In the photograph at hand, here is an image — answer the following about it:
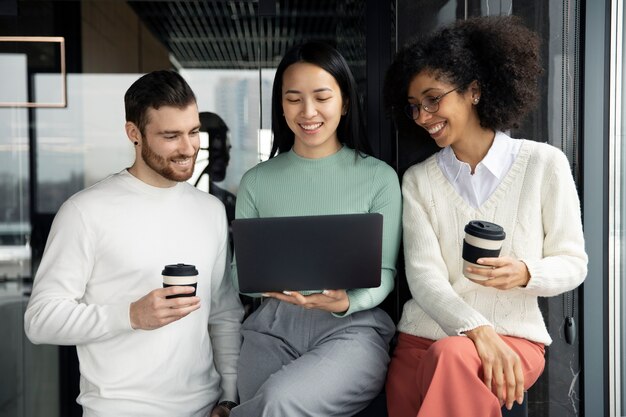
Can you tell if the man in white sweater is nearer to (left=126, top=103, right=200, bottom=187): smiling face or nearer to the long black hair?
(left=126, top=103, right=200, bottom=187): smiling face

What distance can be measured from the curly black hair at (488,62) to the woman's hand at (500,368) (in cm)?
80

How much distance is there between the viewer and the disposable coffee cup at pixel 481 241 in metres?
2.03

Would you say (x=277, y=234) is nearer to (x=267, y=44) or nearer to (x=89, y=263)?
(x=89, y=263)

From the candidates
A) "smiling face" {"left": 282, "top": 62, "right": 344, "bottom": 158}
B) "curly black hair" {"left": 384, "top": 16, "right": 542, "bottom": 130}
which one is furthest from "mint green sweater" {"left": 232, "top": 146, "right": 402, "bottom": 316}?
"curly black hair" {"left": 384, "top": 16, "right": 542, "bottom": 130}

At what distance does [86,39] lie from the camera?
132 inches

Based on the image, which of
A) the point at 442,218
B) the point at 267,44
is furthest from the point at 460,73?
the point at 267,44

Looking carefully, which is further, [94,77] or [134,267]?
[94,77]

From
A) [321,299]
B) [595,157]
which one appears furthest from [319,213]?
[595,157]

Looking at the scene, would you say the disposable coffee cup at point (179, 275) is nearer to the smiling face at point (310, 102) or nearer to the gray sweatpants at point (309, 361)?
the gray sweatpants at point (309, 361)

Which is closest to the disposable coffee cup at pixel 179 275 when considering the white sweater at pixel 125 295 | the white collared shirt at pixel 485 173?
the white sweater at pixel 125 295

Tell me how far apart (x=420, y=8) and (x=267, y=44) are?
82 cm

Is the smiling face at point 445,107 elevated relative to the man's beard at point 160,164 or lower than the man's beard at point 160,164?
elevated

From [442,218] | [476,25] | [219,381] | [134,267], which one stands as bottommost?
[219,381]

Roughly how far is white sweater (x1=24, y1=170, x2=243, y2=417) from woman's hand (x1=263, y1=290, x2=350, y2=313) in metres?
0.44
